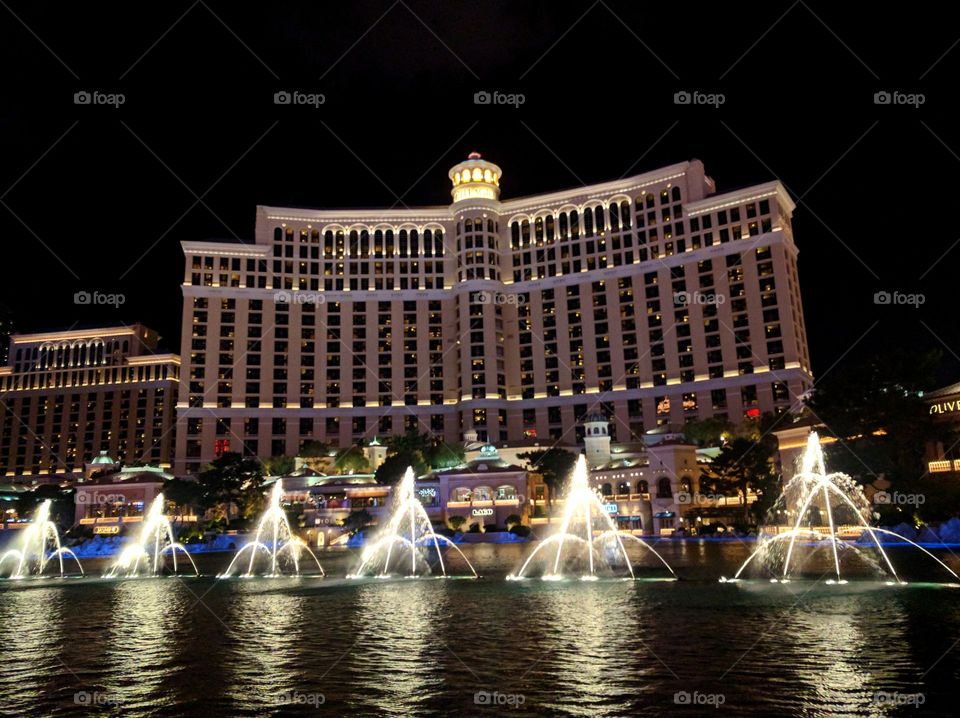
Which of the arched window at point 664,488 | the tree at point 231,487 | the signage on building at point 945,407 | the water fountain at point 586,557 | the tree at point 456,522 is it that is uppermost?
the signage on building at point 945,407

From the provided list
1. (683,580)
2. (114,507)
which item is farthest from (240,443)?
(683,580)

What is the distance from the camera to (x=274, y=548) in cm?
5122

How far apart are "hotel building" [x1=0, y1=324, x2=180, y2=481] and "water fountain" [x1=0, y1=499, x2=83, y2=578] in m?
68.6

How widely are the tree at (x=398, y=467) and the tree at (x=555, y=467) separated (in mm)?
16663

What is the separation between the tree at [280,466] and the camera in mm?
122250

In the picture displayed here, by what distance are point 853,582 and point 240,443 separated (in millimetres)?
120094

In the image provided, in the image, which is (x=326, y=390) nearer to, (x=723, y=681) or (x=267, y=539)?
(x=267, y=539)

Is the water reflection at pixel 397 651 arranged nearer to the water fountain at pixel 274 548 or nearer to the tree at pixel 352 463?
the water fountain at pixel 274 548

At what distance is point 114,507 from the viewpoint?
4178 inches

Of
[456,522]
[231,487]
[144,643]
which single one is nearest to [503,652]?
[144,643]

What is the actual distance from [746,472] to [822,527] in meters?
18.0

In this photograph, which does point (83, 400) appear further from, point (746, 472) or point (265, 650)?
point (265, 650)

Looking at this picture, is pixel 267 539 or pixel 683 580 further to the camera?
pixel 267 539

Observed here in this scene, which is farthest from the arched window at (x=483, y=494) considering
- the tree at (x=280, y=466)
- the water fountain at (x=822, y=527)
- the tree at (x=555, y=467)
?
the water fountain at (x=822, y=527)
